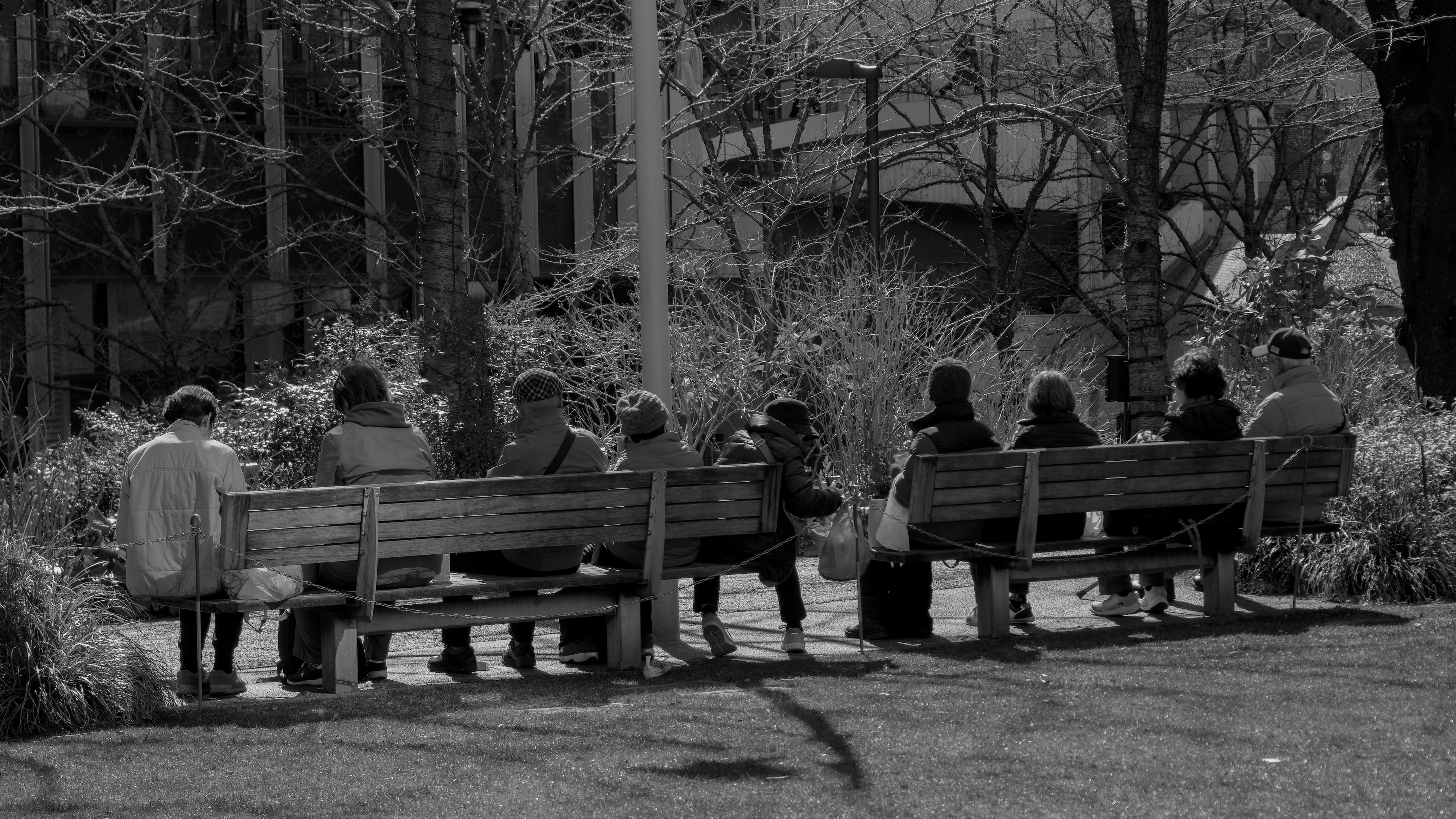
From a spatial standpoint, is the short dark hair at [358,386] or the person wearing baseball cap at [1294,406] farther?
the person wearing baseball cap at [1294,406]

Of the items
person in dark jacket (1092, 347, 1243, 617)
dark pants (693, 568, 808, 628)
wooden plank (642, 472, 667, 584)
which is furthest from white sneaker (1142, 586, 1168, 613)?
wooden plank (642, 472, 667, 584)

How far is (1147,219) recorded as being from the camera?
41.5ft

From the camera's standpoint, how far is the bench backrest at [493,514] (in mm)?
7148

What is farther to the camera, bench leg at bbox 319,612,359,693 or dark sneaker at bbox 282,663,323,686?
dark sneaker at bbox 282,663,323,686

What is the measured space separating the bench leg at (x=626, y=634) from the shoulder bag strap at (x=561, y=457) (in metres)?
0.70

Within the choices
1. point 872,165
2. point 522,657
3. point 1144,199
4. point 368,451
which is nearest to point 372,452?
point 368,451

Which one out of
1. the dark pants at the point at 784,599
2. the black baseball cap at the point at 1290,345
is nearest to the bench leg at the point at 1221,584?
the black baseball cap at the point at 1290,345

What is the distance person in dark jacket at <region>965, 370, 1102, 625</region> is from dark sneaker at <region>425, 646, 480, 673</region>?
9.02 feet

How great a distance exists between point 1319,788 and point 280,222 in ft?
66.3

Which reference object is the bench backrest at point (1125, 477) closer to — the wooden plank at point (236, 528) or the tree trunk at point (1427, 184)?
the wooden plank at point (236, 528)

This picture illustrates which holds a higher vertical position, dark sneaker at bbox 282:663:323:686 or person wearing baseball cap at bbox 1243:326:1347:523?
person wearing baseball cap at bbox 1243:326:1347:523

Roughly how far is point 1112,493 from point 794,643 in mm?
1881

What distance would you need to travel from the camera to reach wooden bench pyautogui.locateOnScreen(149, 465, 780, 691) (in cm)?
721

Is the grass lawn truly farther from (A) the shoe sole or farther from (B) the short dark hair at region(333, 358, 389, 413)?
(B) the short dark hair at region(333, 358, 389, 413)
